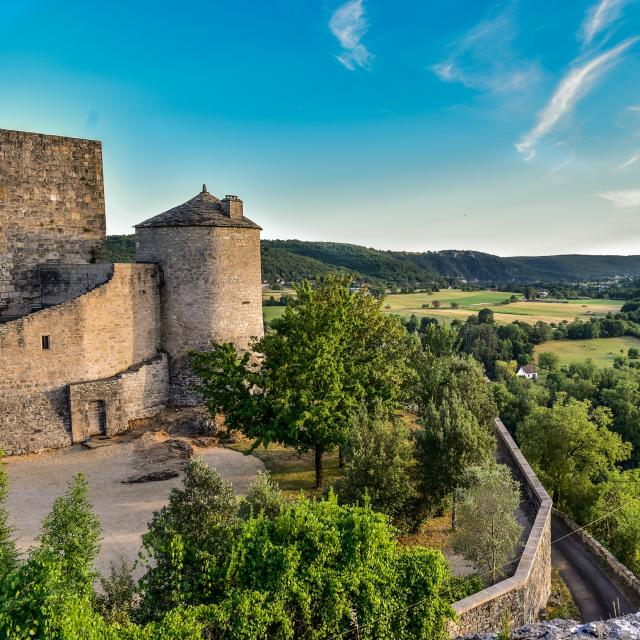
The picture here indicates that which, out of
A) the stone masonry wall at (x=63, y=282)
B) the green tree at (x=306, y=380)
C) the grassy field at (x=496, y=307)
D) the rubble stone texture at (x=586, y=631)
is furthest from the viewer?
the grassy field at (x=496, y=307)

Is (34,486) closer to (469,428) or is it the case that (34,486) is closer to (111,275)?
(111,275)

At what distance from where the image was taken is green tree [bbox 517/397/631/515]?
27812mm

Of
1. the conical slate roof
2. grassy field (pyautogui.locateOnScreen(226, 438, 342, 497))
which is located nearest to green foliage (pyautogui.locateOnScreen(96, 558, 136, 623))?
grassy field (pyautogui.locateOnScreen(226, 438, 342, 497))

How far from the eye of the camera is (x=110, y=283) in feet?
77.9

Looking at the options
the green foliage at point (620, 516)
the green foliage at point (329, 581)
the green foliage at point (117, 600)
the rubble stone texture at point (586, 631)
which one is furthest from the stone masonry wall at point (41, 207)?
the green foliage at point (620, 516)

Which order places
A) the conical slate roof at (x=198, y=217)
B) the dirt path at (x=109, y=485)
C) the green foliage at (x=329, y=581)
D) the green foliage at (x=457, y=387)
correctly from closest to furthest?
1. the green foliage at (x=329, y=581)
2. the dirt path at (x=109, y=485)
3. the green foliage at (x=457, y=387)
4. the conical slate roof at (x=198, y=217)

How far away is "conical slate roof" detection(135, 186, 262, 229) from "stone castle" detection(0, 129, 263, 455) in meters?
0.05

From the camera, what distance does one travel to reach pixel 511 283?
6088 inches

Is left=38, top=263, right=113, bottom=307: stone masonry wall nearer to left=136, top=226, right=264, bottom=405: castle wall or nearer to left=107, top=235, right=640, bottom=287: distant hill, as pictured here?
left=136, top=226, right=264, bottom=405: castle wall

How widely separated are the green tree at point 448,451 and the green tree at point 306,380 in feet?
6.68

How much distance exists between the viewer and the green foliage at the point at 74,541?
9.20 meters

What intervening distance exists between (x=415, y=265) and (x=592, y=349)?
62483 mm

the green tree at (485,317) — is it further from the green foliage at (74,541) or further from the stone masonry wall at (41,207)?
the green foliage at (74,541)

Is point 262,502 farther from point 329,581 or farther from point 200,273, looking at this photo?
point 200,273
